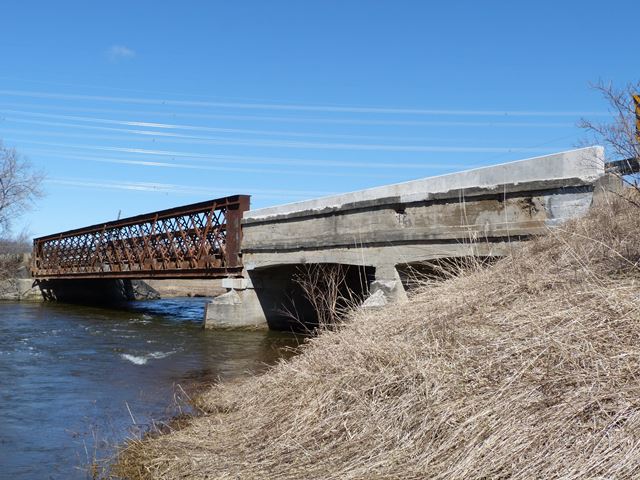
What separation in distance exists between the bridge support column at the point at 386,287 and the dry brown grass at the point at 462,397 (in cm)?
548

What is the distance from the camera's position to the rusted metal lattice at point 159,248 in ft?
64.8

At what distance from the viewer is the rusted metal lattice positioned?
19.8 meters

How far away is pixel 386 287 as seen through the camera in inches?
500

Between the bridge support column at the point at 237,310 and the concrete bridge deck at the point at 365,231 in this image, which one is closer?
the concrete bridge deck at the point at 365,231

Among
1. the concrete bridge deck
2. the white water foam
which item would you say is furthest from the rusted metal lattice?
the white water foam

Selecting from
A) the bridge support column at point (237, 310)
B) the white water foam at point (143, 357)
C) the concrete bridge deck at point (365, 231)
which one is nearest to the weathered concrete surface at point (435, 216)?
the concrete bridge deck at point (365, 231)

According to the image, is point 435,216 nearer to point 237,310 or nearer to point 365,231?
point 365,231

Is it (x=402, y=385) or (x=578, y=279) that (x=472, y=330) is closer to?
(x=402, y=385)

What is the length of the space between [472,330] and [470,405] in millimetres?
1140

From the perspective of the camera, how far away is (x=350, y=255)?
1502 centimetres

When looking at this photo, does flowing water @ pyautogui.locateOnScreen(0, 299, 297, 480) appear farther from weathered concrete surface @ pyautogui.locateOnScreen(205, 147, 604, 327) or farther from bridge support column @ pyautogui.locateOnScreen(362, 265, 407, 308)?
weathered concrete surface @ pyautogui.locateOnScreen(205, 147, 604, 327)

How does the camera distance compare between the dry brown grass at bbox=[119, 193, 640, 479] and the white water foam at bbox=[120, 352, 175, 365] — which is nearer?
the dry brown grass at bbox=[119, 193, 640, 479]

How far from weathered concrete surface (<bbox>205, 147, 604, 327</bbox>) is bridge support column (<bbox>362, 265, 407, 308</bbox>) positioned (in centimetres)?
2

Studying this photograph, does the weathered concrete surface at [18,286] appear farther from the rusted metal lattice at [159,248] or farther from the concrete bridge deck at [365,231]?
the concrete bridge deck at [365,231]
